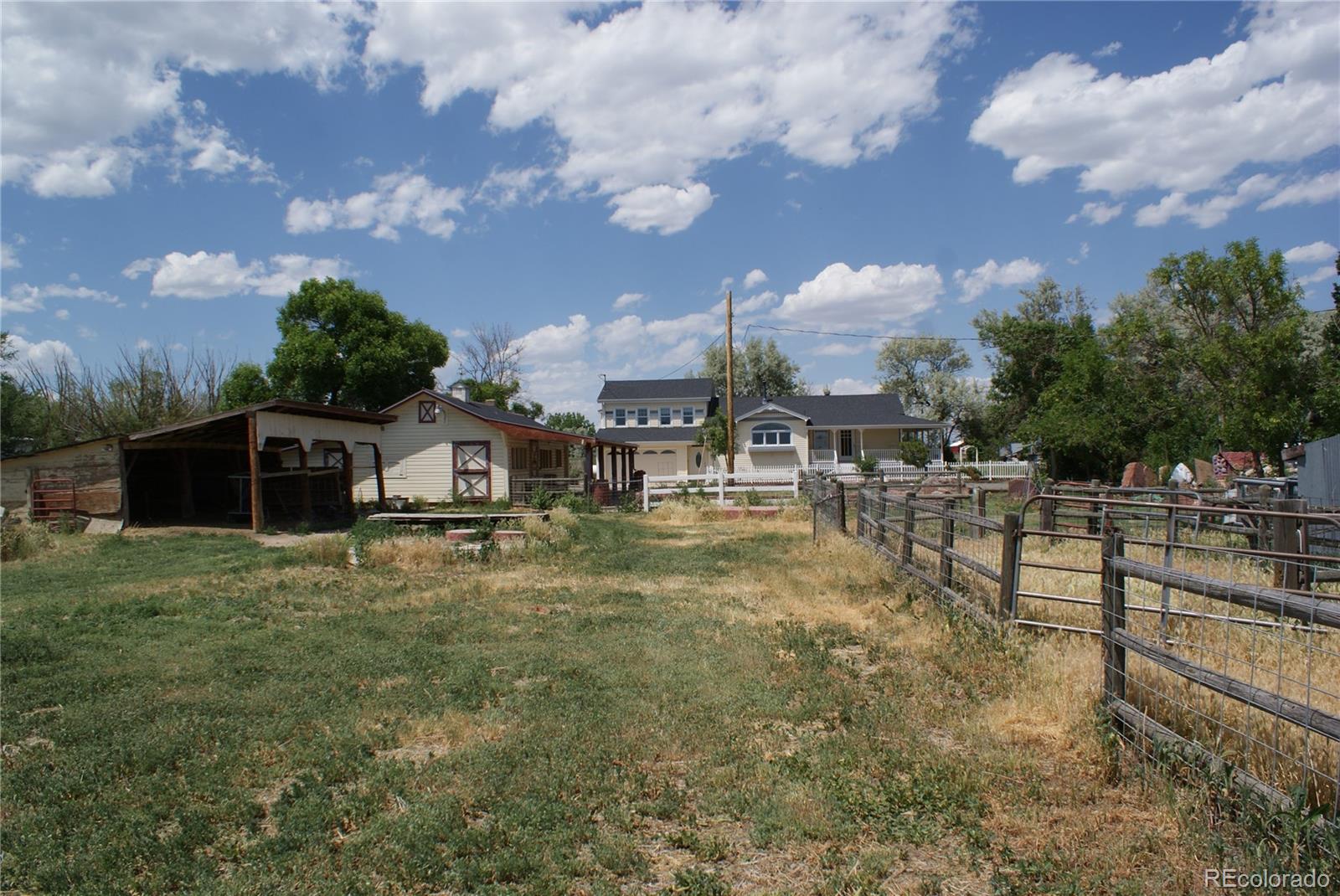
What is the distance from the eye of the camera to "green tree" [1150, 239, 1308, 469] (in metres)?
21.9

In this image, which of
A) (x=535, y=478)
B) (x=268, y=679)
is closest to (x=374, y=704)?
(x=268, y=679)

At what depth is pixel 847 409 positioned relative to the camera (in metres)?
46.3

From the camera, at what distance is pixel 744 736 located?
495cm

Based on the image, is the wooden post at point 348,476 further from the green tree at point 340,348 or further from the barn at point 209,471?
the green tree at point 340,348

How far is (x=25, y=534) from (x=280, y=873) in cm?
1615

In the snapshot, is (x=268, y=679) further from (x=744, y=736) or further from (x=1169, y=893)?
(x=1169, y=893)

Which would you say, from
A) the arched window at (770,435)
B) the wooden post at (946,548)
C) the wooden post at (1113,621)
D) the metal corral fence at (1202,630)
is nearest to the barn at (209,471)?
the wooden post at (946,548)

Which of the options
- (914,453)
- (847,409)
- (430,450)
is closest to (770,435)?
(847,409)

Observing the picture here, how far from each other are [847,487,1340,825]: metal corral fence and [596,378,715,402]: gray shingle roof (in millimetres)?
39149

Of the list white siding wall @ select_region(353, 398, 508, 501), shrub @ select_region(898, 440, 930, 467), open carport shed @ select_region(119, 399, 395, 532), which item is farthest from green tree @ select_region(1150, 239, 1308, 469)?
open carport shed @ select_region(119, 399, 395, 532)

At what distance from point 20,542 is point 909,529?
607 inches

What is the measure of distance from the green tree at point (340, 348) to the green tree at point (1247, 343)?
34.1 metres
